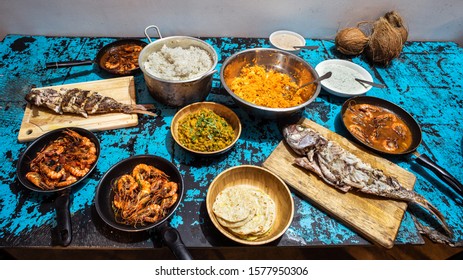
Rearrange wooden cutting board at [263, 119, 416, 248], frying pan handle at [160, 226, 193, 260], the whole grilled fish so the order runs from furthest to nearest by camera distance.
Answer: the whole grilled fish < wooden cutting board at [263, 119, 416, 248] < frying pan handle at [160, 226, 193, 260]

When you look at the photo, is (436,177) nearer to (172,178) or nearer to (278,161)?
(278,161)

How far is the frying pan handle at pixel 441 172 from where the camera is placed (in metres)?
2.41

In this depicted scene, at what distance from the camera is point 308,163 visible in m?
2.44

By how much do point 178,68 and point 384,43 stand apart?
2.76m

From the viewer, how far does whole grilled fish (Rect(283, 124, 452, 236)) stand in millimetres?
2252

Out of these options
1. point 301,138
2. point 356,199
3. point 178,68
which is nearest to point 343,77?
point 301,138

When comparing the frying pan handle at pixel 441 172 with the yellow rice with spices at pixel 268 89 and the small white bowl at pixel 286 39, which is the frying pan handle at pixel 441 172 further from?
the small white bowl at pixel 286 39

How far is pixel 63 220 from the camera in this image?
2.05 meters

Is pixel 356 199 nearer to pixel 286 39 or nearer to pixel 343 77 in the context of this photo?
pixel 343 77

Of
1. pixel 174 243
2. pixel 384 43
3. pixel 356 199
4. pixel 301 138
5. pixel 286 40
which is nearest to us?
pixel 174 243

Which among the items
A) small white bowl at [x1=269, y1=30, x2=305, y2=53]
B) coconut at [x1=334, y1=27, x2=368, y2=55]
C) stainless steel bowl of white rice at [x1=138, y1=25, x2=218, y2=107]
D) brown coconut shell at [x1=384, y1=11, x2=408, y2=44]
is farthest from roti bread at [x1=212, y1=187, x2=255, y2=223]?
Answer: brown coconut shell at [x1=384, y1=11, x2=408, y2=44]

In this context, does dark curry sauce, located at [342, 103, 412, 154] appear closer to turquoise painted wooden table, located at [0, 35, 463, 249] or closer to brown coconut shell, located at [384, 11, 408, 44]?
turquoise painted wooden table, located at [0, 35, 463, 249]

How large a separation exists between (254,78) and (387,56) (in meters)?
2.00

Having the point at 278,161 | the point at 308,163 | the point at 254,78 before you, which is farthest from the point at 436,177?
the point at 254,78
